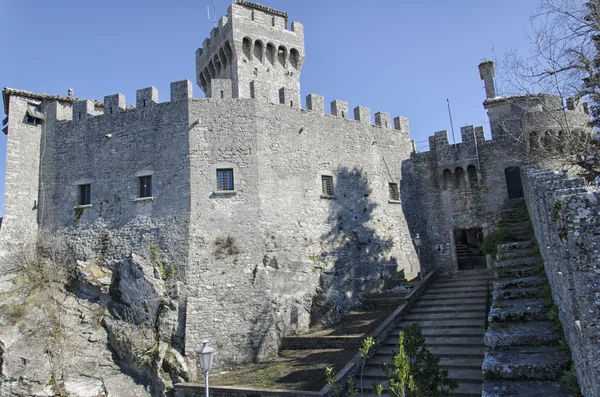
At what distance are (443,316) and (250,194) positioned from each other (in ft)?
26.3

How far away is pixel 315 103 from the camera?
64.0ft

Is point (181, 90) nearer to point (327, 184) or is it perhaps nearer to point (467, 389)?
point (327, 184)

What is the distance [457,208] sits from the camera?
→ 21.2 meters

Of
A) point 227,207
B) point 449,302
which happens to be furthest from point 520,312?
point 227,207

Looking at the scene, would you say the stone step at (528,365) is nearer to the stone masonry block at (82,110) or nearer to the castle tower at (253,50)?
the castle tower at (253,50)

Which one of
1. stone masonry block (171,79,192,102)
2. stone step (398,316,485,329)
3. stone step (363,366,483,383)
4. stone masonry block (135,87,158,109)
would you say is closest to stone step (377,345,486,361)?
stone step (363,366,483,383)

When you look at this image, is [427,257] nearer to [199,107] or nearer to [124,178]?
[199,107]

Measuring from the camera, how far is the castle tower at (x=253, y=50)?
73.6ft

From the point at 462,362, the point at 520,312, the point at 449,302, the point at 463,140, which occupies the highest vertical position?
the point at 463,140

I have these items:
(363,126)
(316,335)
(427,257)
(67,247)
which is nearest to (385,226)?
(427,257)

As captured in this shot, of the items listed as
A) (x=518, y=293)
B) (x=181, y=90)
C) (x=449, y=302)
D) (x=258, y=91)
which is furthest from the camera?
(x=258, y=91)

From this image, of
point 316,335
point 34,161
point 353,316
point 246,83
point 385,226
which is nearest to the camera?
point 316,335

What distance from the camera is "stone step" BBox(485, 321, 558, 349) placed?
6.51m

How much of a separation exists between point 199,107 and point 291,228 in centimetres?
588
